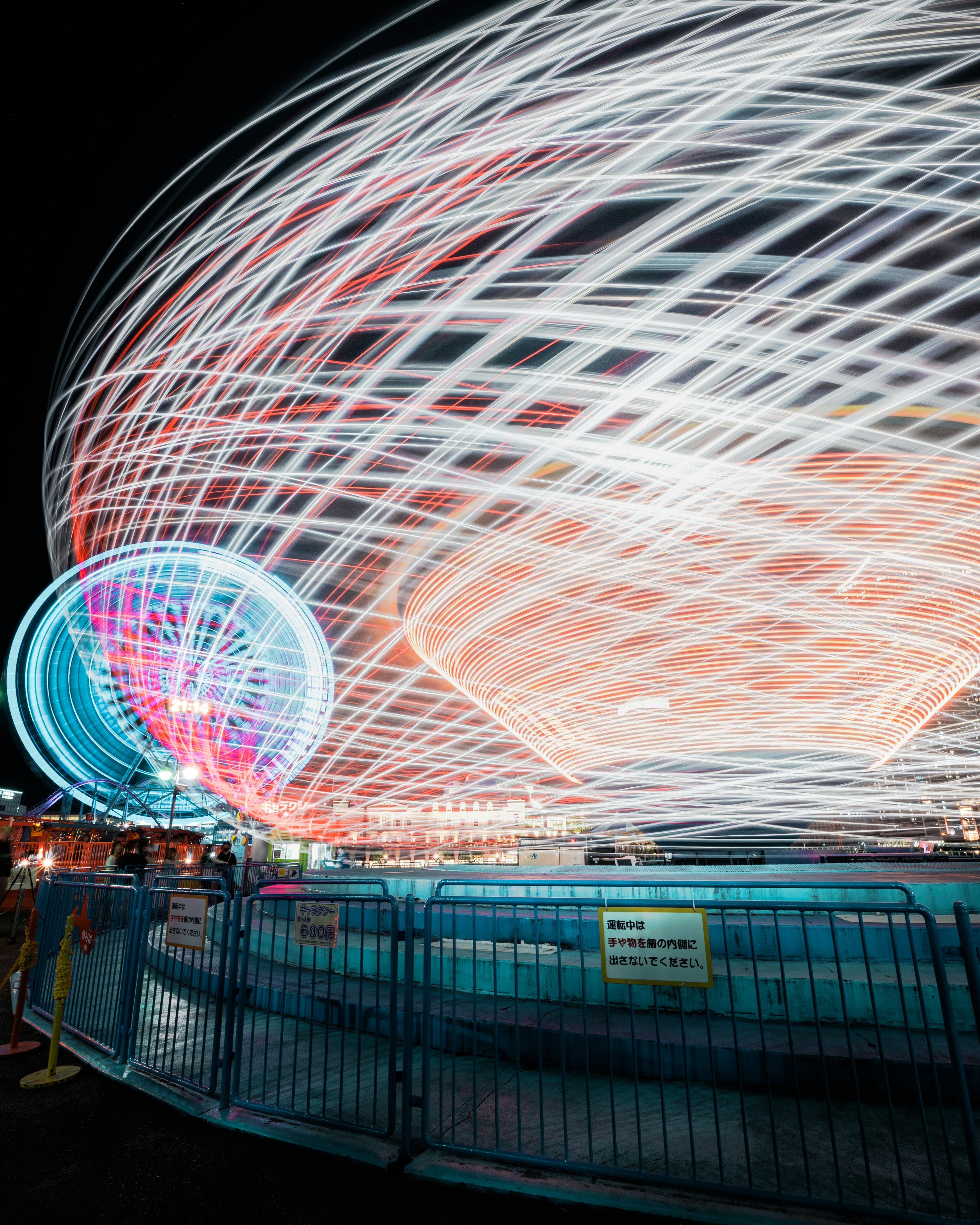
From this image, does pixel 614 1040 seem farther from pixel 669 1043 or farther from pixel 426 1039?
pixel 426 1039

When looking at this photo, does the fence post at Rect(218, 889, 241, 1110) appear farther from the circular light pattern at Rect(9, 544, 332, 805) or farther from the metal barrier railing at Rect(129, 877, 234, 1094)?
the circular light pattern at Rect(9, 544, 332, 805)

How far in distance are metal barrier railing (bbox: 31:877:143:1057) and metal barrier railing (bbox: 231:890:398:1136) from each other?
1.29 meters

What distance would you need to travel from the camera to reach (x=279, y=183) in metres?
13.7

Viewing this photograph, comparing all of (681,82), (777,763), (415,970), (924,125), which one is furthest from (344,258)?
(777,763)

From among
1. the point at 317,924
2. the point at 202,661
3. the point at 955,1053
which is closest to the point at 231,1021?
the point at 317,924

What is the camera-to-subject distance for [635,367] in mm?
14523

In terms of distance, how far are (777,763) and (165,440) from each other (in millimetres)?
15800

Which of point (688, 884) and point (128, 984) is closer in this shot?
point (688, 884)

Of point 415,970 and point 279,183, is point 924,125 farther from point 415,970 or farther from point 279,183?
point 415,970

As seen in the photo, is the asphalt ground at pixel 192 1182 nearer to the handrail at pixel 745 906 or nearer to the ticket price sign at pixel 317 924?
the ticket price sign at pixel 317 924

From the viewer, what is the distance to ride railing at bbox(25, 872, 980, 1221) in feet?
13.5

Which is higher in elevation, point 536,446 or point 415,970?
point 536,446

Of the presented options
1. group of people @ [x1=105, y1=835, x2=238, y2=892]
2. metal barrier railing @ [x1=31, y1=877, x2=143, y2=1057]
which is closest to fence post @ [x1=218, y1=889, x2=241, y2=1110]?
group of people @ [x1=105, y1=835, x2=238, y2=892]

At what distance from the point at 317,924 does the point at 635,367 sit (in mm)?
12801
